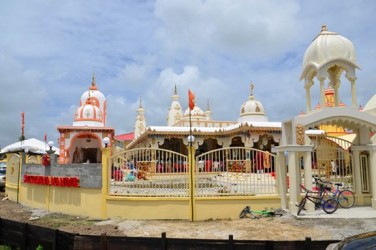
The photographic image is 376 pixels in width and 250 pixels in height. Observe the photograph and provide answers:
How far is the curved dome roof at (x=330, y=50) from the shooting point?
11000 mm

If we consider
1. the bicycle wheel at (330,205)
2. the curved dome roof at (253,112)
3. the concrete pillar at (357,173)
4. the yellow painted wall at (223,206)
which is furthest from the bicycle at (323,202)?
the curved dome roof at (253,112)

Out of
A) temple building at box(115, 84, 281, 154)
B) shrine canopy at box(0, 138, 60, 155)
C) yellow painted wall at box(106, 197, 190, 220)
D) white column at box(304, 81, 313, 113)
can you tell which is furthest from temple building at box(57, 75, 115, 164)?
white column at box(304, 81, 313, 113)

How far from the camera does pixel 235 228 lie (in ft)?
29.2

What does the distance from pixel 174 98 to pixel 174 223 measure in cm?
2949

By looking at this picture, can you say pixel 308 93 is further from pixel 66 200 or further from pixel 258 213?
pixel 66 200

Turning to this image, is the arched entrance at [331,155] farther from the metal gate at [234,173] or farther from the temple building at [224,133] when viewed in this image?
the temple building at [224,133]

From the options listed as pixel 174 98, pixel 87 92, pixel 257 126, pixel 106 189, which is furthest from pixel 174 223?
pixel 174 98

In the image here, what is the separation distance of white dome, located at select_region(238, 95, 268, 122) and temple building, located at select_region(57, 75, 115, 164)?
9.54 metres

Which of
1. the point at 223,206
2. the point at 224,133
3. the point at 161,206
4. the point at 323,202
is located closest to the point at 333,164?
the point at 323,202

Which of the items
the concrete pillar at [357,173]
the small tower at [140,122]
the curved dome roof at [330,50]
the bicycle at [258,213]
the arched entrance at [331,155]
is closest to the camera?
the bicycle at [258,213]

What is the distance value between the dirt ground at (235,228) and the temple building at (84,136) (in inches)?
593

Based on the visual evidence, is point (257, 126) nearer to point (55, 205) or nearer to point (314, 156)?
point (314, 156)

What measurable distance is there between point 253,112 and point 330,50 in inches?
619

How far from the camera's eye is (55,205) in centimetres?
1258
